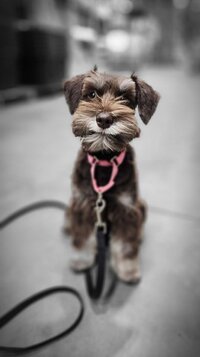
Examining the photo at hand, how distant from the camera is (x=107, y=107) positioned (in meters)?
1.39

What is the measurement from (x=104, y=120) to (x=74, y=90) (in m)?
0.27

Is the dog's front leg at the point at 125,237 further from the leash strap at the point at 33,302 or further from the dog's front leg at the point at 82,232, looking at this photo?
the leash strap at the point at 33,302

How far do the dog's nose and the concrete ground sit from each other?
0.82 m

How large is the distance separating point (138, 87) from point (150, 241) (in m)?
1.02

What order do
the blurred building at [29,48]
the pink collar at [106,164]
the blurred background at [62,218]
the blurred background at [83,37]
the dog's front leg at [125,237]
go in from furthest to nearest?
the blurred background at [83,37], the blurred building at [29,48], the dog's front leg at [125,237], the pink collar at [106,164], the blurred background at [62,218]

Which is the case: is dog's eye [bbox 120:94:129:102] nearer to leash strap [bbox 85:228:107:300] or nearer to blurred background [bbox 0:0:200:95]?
leash strap [bbox 85:228:107:300]

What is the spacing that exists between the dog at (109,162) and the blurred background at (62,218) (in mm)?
162

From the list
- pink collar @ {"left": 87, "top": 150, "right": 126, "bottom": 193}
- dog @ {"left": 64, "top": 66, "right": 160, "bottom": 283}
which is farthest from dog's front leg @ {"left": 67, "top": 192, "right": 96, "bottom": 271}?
pink collar @ {"left": 87, "top": 150, "right": 126, "bottom": 193}

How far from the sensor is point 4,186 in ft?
9.23

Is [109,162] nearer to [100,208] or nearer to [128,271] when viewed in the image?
[100,208]

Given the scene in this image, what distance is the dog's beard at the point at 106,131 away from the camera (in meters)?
1.35

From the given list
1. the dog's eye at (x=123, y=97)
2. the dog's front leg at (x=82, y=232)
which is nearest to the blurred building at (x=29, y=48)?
the dog's front leg at (x=82, y=232)

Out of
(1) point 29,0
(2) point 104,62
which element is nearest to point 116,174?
(1) point 29,0

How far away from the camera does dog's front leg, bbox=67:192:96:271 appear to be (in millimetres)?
1683
